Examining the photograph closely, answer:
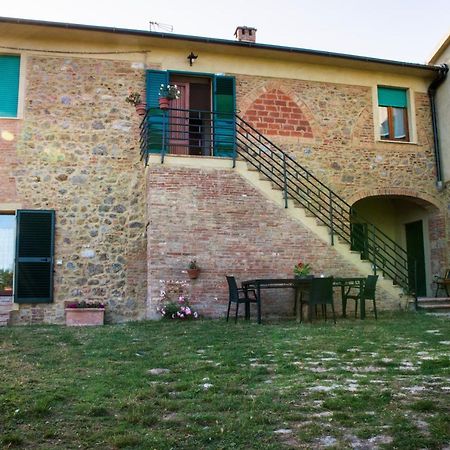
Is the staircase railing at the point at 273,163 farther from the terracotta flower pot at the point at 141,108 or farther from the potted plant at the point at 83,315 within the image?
the potted plant at the point at 83,315

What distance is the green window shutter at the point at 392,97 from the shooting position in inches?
533

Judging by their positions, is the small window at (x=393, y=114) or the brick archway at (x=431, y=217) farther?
the small window at (x=393, y=114)

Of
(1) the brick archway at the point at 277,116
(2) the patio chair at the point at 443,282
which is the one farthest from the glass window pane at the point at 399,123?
(2) the patio chair at the point at 443,282

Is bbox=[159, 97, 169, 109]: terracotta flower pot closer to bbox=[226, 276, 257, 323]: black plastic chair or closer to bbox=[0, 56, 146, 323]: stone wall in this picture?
bbox=[0, 56, 146, 323]: stone wall

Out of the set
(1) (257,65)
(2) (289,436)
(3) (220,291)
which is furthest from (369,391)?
(1) (257,65)

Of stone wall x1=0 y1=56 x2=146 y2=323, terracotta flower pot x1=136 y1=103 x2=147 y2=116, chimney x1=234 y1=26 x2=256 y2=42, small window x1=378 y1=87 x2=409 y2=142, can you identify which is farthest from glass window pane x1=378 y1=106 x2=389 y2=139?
stone wall x1=0 y1=56 x2=146 y2=323

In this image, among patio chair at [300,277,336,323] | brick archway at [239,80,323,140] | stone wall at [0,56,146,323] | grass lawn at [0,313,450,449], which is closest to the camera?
grass lawn at [0,313,450,449]

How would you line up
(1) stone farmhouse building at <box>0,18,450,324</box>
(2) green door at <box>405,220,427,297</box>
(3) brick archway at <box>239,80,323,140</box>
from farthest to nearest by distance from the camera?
1. (2) green door at <box>405,220,427,297</box>
2. (3) brick archway at <box>239,80,323,140</box>
3. (1) stone farmhouse building at <box>0,18,450,324</box>

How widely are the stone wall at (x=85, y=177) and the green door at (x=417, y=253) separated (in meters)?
7.26

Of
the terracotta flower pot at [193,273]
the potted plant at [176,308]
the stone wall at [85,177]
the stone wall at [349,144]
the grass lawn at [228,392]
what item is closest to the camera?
the grass lawn at [228,392]

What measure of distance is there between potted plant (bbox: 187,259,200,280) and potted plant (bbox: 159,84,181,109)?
3227mm

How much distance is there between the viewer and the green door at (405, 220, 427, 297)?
14.1 meters

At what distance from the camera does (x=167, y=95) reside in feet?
→ 37.0

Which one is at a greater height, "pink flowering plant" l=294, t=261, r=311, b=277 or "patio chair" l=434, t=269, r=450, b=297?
"pink flowering plant" l=294, t=261, r=311, b=277
